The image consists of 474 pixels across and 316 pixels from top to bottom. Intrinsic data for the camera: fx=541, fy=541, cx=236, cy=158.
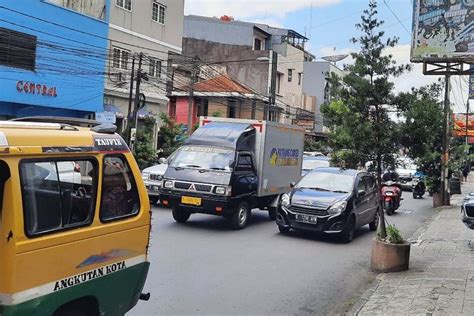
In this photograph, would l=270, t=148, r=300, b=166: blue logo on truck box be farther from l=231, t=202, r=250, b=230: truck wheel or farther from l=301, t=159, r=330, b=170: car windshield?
l=301, t=159, r=330, b=170: car windshield

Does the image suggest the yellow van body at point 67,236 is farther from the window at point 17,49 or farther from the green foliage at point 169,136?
the green foliage at point 169,136

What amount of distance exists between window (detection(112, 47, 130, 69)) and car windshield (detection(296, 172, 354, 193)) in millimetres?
16258

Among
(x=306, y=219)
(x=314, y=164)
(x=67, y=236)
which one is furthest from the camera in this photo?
(x=314, y=164)

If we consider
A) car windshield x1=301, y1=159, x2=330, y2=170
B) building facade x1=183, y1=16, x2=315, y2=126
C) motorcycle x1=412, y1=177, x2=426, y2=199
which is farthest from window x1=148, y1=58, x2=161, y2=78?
motorcycle x1=412, y1=177, x2=426, y2=199

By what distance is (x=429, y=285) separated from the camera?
24.9 feet

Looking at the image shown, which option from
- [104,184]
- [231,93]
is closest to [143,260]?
[104,184]

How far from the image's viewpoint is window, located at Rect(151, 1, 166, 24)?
3004 cm

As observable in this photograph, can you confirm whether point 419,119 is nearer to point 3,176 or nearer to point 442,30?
point 442,30

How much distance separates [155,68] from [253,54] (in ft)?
55.7

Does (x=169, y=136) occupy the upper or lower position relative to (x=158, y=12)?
lower

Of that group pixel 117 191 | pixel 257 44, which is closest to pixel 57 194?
pixel 117 191

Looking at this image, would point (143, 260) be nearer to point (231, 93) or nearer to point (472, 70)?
point (472, 70)

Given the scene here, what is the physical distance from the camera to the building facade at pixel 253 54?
45.5 meters

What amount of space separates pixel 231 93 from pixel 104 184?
37093 millimetres
